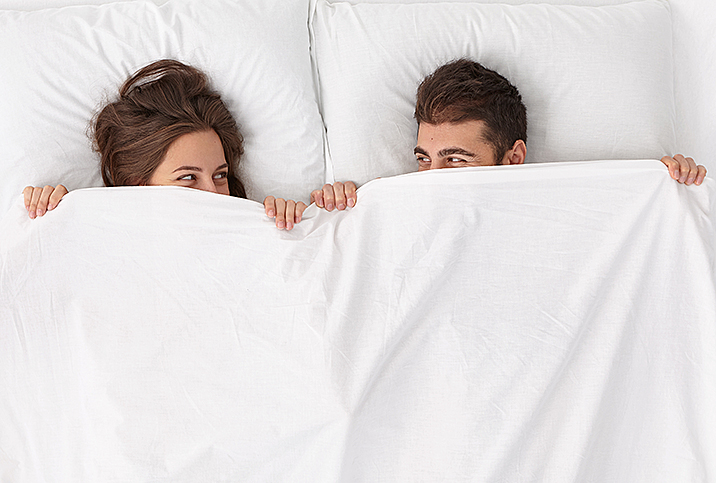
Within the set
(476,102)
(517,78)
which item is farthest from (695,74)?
(476,102)

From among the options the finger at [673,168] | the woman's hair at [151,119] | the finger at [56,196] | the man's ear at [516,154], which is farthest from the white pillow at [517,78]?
the finger at [56,196]

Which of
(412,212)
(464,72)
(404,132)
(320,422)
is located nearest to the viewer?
(320,422)

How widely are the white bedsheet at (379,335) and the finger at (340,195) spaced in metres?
0.08

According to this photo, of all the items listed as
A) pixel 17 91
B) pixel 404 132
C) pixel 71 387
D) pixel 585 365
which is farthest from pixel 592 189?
pixel 17 91

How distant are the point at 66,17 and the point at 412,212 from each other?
40.3 inches

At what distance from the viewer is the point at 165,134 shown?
4.37 ft

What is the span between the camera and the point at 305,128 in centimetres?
149

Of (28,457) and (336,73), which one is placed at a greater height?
(336,73)

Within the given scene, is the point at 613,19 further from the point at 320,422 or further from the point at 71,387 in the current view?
the point at 71,387

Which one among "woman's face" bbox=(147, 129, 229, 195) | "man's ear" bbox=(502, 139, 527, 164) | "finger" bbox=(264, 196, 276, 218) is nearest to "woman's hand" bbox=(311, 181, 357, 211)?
"finger" bbox=(264, 196, 276, 218)

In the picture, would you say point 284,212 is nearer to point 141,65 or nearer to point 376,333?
point 376,333

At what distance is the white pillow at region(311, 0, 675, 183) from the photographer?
1.47 metres

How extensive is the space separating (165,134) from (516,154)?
2.74 ft

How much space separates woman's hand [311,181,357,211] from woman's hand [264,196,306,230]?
0.19ft
